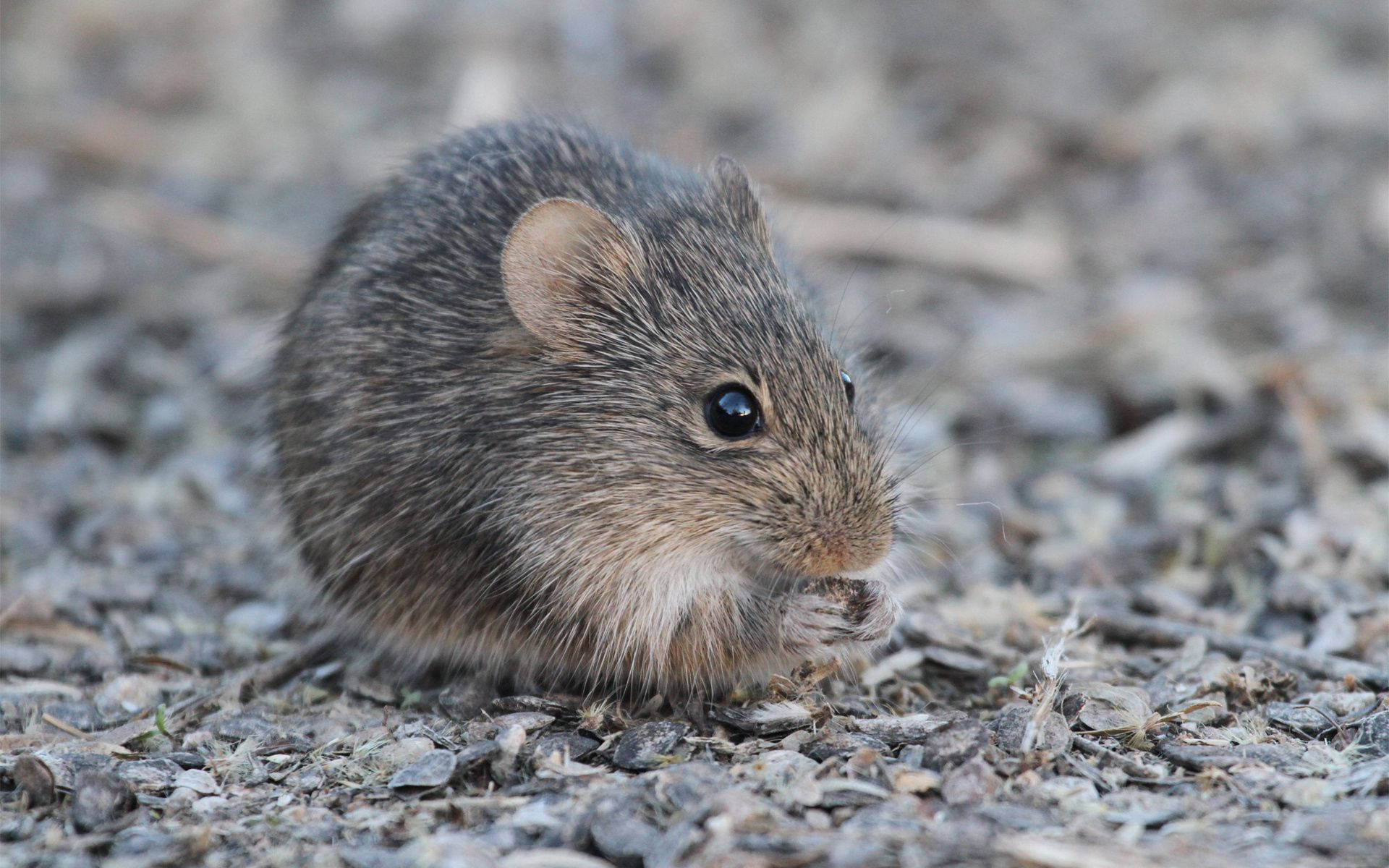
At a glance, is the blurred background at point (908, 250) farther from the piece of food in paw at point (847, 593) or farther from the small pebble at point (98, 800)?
the small pebble at point (98, 800)

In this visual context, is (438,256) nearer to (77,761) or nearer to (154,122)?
(77,761)

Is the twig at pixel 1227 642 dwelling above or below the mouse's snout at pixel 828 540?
below

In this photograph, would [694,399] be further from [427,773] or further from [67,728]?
[67,728]

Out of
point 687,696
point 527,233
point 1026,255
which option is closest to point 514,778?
point 687,696

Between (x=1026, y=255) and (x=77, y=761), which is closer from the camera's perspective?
(x=77, y=761)

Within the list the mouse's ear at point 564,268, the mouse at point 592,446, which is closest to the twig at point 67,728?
the mouse at point 592,446

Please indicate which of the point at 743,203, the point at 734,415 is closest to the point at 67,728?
the point at 734,415
